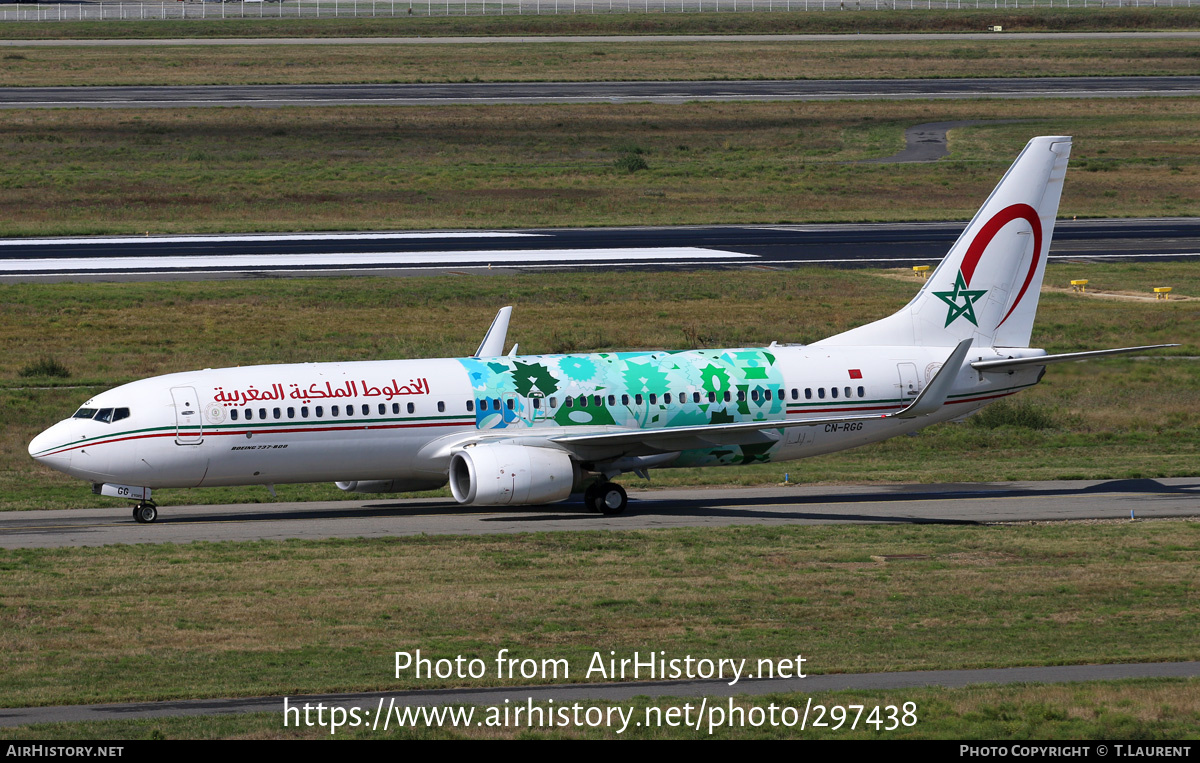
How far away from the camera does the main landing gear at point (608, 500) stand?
128ft

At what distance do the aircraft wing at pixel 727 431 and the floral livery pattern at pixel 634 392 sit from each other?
57cm

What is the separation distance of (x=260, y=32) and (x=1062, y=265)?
4439 inches

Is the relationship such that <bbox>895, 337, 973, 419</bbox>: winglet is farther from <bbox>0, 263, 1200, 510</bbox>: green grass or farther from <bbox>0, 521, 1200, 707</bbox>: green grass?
<bbox>0, 263, 1200, 510</bbox>: green grass

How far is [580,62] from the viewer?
149 meters

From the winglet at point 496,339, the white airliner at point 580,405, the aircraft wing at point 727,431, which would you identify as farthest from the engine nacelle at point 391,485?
the winglet at point 496,339

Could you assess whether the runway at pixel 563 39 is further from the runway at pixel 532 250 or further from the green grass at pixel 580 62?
the runway at pixel 532 250

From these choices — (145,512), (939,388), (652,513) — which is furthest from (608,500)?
(145,512)

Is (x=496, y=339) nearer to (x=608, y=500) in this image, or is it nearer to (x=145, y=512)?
(x=608, y=500)

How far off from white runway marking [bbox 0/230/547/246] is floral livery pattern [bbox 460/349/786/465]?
44.5 meters

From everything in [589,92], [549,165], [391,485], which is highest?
[589,92]

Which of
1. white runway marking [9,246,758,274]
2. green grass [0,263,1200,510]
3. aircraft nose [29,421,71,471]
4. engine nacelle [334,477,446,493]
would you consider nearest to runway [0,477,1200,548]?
engine nacelle [334,477,446,493]

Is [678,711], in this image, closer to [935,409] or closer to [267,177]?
[935,409]

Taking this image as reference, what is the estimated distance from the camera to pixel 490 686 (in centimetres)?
2209

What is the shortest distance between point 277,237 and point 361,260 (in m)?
10.7
